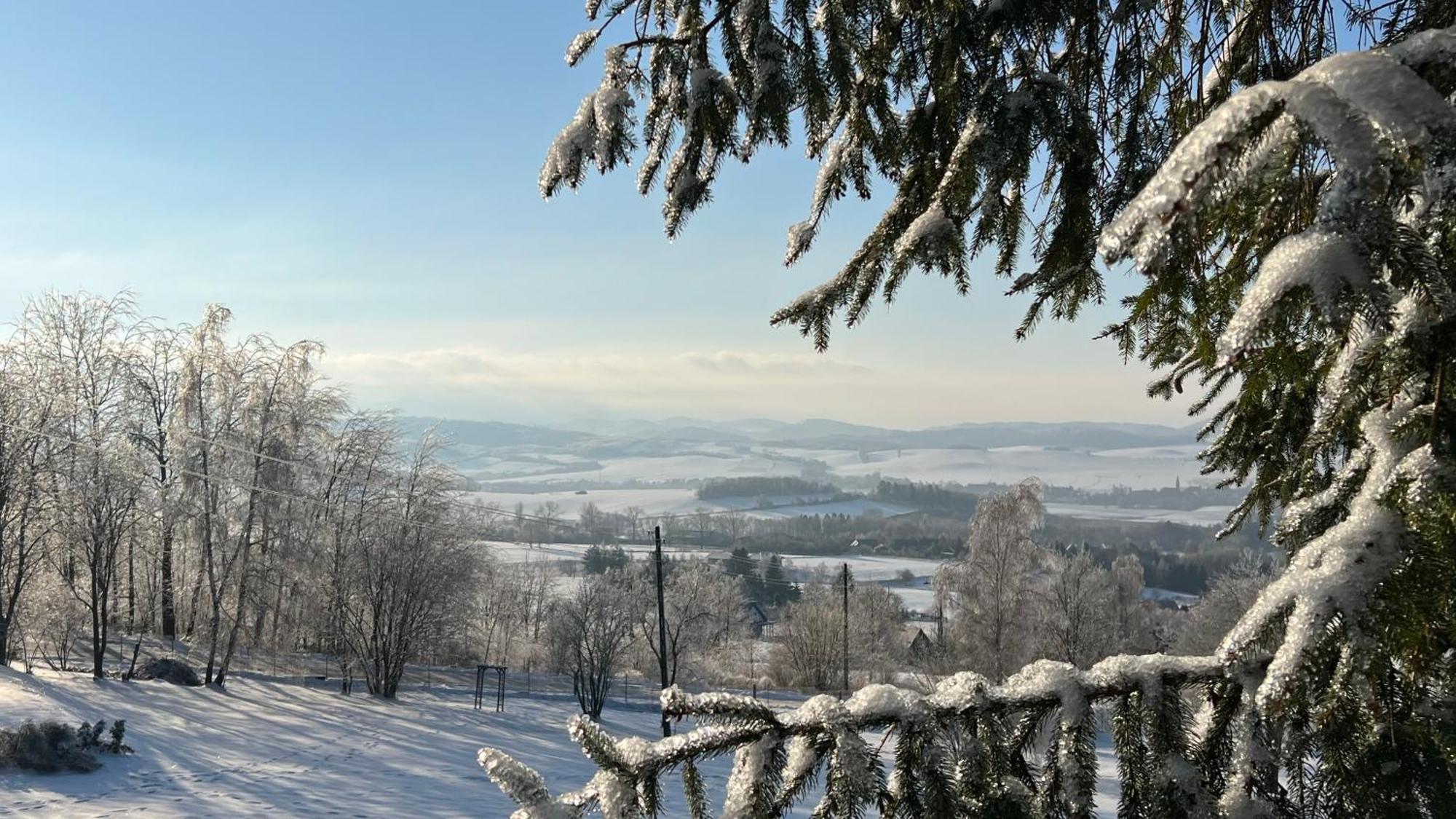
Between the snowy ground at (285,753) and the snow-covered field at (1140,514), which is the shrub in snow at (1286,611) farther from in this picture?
the snow-covered field at (1140,514)

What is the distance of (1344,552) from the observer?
0.98 m

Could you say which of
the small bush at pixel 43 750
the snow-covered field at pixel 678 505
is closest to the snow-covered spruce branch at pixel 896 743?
the small bush at pixel 43 750

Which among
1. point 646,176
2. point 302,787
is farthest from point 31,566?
point 646,176

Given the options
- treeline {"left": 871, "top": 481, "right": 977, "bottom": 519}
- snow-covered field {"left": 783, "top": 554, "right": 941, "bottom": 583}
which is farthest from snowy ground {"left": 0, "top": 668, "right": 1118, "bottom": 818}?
treeline {"left": 871, "top": 481, "right": 977, "bottom": 519}

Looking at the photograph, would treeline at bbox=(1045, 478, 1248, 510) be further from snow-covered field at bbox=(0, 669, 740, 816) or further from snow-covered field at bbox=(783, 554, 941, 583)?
snow-covered field at bbox=(0, 669, 740, 816)

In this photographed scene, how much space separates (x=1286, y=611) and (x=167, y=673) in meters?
25.8

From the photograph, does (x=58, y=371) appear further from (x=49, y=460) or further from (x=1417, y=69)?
(x=1417, y=69)

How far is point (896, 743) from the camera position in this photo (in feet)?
4.69

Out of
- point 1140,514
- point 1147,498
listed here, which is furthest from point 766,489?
point 1147,498

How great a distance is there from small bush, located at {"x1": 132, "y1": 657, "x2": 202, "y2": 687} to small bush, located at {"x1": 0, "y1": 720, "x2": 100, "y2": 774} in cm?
859

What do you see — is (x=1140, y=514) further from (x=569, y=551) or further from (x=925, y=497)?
(x=569, y=551)

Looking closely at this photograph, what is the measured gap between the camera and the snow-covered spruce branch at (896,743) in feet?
4.45

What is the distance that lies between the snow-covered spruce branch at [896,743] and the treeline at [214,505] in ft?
80.2

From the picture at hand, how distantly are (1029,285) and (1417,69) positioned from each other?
62.5 inches
